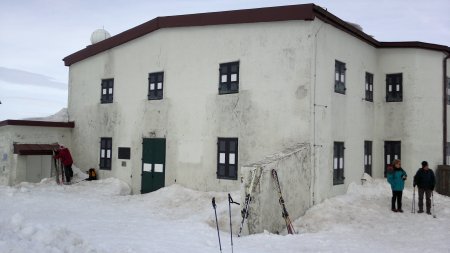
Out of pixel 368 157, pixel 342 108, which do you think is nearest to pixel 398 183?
pixel 342 108

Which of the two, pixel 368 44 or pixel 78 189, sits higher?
pixel 368 44

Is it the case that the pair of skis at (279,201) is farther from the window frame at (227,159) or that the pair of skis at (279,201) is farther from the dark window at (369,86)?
the dark window at (369,86)

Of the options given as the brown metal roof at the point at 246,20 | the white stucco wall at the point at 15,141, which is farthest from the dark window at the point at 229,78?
the white stucco wall at the point at 15,141

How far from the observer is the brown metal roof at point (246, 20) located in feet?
46.5

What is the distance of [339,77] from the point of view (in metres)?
15.7

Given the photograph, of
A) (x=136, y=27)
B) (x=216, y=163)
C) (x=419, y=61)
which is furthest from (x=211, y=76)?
(x=419, y=61)

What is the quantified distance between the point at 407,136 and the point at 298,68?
6861 millimetres

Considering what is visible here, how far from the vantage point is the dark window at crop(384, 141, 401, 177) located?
1816 centimetres

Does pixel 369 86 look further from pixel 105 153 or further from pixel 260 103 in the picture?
pixel 105 153

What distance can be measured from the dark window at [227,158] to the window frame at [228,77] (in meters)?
1.80

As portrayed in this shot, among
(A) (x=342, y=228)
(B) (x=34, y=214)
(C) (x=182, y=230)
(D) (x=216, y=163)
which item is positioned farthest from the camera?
(D) (x=216, y=163)

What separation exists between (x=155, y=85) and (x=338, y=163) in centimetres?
800

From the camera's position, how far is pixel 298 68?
14.2m

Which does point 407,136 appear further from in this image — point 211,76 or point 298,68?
point 211,76
